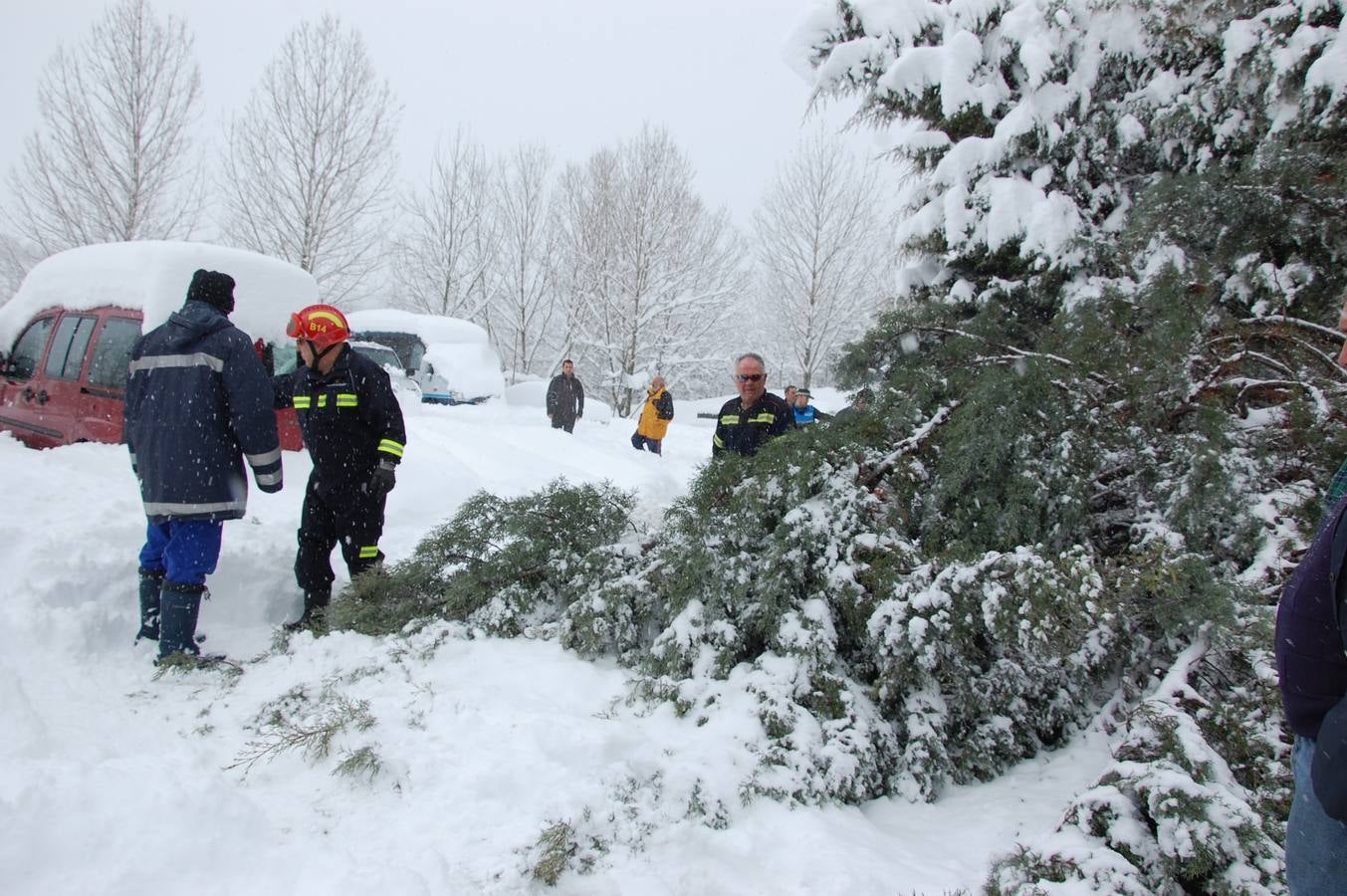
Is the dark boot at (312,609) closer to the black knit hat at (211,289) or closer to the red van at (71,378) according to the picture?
the black knit hat at (211,289)

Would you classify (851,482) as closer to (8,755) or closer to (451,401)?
(8,755)

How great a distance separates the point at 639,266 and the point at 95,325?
1833 cm

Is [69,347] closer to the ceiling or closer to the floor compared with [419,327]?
closer to the floor

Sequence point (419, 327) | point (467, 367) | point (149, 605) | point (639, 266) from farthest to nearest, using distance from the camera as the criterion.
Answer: point (639, 266) < point (419, 327) < point (467, 367) < point (149, 605)

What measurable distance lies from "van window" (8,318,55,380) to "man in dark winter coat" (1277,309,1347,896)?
8.34 metres

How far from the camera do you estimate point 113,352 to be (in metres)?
5.66

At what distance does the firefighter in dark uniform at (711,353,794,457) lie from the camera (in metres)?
4.69

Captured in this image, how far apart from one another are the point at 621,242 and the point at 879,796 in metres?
22.3

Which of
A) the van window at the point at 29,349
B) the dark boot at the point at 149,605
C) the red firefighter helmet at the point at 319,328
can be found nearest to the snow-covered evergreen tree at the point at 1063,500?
the dark boot at the point at 149,605

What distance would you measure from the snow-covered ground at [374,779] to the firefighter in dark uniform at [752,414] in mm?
2023

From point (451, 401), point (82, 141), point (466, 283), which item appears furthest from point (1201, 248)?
point (466, 283)

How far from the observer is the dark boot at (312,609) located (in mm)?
3865

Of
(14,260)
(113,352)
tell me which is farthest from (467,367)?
(14,260)

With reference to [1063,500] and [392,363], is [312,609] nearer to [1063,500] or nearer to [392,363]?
[1063,500]
